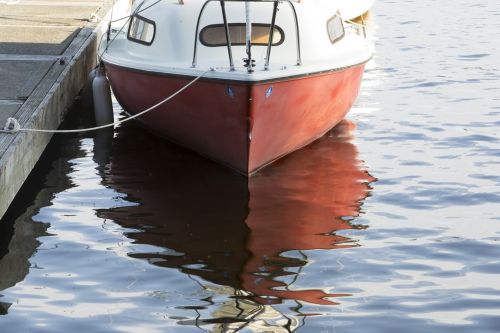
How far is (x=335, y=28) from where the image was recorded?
616 inches

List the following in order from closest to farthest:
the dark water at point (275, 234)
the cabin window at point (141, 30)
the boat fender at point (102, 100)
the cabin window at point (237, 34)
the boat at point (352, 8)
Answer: the dark water at point (275, 234), the cabin window at point (237, 34), the cabin window at point (141, 30), the boat fender at point (102, 100), the boat at point (352, 8)

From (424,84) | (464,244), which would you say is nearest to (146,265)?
(464,244)

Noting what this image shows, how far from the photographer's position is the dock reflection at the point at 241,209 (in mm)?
10922

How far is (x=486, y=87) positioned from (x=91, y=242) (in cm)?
940

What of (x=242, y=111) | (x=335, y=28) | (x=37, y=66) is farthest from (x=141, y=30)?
(x=242, y=111)

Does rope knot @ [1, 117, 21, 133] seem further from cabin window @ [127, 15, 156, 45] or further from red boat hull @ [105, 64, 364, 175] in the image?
cabin window @ [127, 15, 156, 45]

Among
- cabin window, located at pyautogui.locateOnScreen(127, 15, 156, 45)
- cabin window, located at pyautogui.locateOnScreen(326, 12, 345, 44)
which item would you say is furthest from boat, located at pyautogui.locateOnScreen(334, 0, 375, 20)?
cabin window, located at pyautogui.locateOnScreen(127, 15, 156, 45)

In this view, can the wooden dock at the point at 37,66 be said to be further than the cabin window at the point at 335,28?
No

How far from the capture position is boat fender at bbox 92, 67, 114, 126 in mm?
16484

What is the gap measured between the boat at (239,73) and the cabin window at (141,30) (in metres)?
0.02

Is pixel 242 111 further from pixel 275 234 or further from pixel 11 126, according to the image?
pixel 11 126

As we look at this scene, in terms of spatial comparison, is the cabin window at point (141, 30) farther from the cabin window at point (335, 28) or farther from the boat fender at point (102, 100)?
the cabin window at point (335, 28)

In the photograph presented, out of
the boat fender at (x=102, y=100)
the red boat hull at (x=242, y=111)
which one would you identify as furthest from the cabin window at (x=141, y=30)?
the boat fender at (x=102, y=100)

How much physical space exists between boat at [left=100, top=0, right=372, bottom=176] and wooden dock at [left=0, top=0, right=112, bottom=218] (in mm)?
1022
